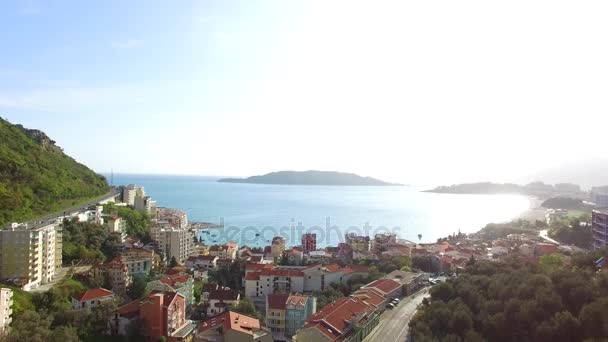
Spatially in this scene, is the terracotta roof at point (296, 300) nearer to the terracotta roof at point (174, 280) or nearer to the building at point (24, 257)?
the terracotta roof at point (174, 280)

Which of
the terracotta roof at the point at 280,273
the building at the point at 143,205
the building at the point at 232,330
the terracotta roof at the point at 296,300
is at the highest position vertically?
the building at the point at 143,205

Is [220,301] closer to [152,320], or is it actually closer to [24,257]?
[152,320]

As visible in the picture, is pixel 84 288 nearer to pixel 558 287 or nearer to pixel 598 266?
pixel 558 287

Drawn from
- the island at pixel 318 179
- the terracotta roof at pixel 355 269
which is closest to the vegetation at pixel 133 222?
the terracotta roof at pixel 355 269

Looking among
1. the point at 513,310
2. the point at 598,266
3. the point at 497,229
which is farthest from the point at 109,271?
the point at 497,229

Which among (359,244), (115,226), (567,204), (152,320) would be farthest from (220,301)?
(567,204)
